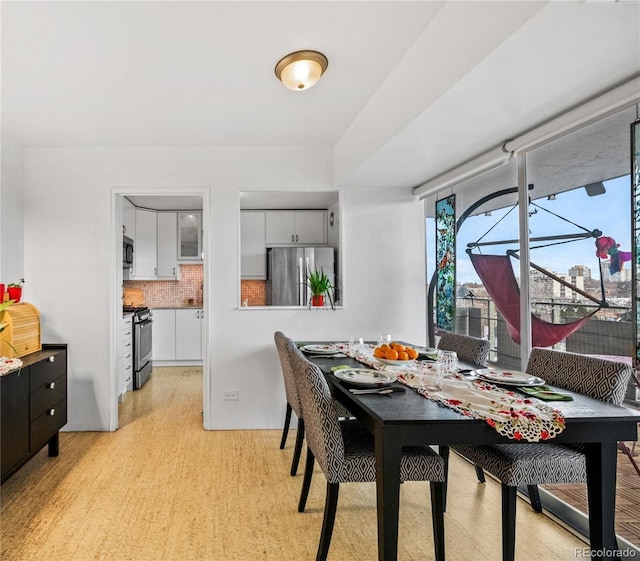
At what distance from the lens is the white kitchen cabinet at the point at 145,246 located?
239 inches

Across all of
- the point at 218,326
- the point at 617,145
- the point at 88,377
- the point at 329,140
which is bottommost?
the point at 88,377

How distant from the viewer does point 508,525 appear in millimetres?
1725

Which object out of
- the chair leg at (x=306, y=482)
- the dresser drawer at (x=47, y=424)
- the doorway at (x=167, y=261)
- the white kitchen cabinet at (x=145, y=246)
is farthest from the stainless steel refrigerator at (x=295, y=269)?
the chair leg at (x=306, y=482)

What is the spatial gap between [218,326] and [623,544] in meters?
2.98

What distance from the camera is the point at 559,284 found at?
2.35 metres

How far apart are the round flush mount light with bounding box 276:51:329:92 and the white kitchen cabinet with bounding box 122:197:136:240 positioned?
4.23 metres

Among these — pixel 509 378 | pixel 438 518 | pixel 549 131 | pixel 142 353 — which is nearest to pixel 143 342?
pixel 142 353

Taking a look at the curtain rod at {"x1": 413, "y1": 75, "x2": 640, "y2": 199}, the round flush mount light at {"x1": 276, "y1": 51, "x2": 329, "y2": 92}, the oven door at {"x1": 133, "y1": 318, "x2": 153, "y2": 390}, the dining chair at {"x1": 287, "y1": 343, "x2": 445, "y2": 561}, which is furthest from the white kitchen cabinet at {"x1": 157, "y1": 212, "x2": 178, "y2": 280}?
the dining chair at {"x1": 287, "y1": 343, "x2": 445, "y2": 561}

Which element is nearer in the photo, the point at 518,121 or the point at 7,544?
the point at 7,544

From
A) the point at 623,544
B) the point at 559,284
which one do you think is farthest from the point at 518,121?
the point at 623,544

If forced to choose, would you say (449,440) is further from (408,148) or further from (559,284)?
(408,148)

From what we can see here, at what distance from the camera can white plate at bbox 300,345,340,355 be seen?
2777 mm

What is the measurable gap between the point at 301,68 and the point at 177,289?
4934 millimetres

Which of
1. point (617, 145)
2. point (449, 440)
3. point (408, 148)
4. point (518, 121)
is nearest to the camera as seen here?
point (449, 440)
